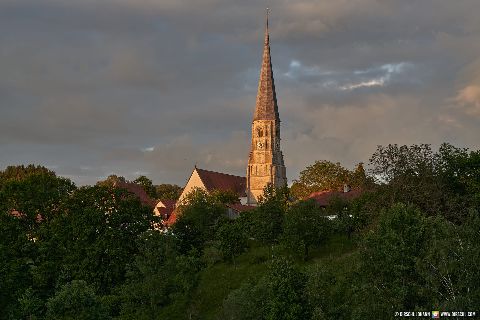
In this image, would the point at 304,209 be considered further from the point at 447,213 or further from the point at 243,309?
the point at 243,309

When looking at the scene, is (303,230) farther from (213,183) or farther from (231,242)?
(213,183)

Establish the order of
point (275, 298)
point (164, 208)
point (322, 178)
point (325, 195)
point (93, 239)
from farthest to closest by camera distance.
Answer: point (164, 208)
point (322, 178)
point (325, 195)
point (93, 239)
point (275, 298)

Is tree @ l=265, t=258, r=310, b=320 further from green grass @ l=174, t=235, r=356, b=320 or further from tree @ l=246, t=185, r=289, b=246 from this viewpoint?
tree @ l=246, t=185, r=289, b=246

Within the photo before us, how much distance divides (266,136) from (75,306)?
388 ft

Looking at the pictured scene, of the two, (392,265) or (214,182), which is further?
(214,182)

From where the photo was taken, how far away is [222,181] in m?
144

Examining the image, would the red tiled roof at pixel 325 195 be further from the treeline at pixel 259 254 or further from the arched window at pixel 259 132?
the arched window at pixel 259 132

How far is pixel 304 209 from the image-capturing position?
64.2 metres

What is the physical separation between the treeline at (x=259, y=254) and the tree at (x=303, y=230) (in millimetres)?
134

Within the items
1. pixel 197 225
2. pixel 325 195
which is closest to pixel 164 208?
pixel 325 195

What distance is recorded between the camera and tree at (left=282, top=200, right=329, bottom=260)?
202ft

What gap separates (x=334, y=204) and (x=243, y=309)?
4166 cm

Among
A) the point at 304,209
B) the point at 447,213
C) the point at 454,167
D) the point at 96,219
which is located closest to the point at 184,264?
the point at 96,219

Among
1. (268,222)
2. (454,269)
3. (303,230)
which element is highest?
(268,222)
